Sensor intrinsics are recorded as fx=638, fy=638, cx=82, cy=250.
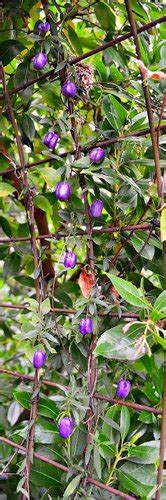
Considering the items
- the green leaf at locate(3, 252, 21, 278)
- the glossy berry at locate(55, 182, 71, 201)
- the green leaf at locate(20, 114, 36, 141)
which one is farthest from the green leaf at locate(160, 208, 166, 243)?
the green leaf at locate(3, 252, 21, 278)

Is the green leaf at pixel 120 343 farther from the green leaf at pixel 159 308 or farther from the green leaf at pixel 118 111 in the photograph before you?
the green leaf at pixel 118 111

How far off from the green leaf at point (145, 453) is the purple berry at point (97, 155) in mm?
374

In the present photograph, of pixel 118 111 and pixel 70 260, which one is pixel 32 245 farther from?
pixel 118 111

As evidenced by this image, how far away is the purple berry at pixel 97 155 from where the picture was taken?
83 cm

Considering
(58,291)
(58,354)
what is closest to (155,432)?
(58,354)

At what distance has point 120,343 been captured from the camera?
73 centimetres

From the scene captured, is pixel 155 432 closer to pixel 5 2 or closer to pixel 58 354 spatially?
pixel 58 354

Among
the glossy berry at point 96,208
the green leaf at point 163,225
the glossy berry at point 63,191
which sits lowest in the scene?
the green leaf at point 163,225

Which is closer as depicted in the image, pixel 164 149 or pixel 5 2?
pixel 164 149

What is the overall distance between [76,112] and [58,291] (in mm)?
323

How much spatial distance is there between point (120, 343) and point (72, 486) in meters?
0.20

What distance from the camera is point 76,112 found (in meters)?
0.90

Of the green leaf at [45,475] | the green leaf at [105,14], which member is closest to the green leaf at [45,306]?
the green leaf at [45,475]

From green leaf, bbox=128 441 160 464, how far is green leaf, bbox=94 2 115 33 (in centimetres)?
65
